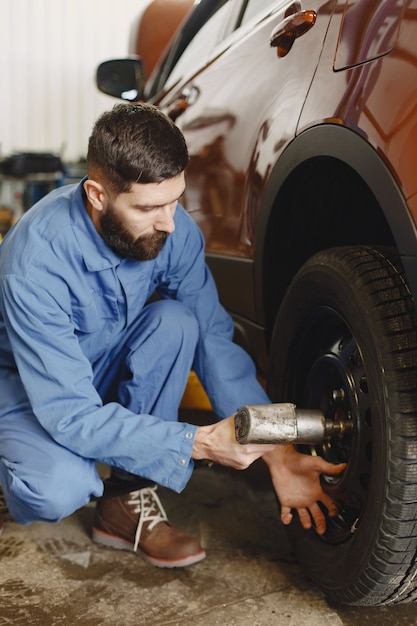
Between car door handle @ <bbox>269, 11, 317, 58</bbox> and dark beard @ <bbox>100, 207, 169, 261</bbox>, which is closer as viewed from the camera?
car door handle @ <bbox>269, 11, 317, 58</bbox>

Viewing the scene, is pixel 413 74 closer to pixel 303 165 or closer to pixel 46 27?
A: pixel 303 165

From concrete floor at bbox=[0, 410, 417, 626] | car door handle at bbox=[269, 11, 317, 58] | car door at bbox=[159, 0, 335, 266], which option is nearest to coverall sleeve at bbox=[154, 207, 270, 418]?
car door at bbox=[159, 0, 335, 266]

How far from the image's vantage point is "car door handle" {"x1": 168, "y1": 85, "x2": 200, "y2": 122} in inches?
81.3

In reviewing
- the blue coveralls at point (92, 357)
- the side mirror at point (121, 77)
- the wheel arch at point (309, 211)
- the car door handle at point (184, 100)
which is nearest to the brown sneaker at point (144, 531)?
the blue coveralls at point (92, 357)

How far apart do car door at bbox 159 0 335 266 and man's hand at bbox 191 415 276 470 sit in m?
0.47

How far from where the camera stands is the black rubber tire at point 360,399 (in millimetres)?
1033

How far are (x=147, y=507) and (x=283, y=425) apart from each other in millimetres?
575

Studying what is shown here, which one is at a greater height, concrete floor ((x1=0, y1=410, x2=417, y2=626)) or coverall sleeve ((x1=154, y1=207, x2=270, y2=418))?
coverall sleeve ((x1=154, y1=207, x2=270, y2=418))

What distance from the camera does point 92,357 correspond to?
5.23 feet

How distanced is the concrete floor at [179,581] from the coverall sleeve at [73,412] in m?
0.24

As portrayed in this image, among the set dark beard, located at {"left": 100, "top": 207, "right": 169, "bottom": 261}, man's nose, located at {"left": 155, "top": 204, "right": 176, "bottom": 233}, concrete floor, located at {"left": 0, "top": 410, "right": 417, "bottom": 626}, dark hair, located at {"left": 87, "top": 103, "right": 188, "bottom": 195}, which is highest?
dark hair, located at {"left": 87, "top": 103, "right": 188, "bottom": 195}

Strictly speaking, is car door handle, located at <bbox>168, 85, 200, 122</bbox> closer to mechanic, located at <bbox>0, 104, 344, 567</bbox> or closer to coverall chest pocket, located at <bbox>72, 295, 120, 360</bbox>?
mechanic, located at <bbox>0, 104, 344, 567</bbox>

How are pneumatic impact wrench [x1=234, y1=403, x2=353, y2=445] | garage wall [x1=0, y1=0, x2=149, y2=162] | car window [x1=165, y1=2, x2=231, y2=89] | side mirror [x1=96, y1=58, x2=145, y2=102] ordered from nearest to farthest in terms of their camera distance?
pneumatic impact wrench [x1=234, y1=403, x2=353, y2=445] < car window [x1=165, y1=2, x2=231, y2=89] < side mirror [x1=96, y1=58, x2=145, y2=102] < garage wall [x1=0, y1=0, x2=149, y2=162]

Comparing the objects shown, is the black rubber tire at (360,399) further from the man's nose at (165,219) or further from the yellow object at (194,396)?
the yellow object at (194,396)
